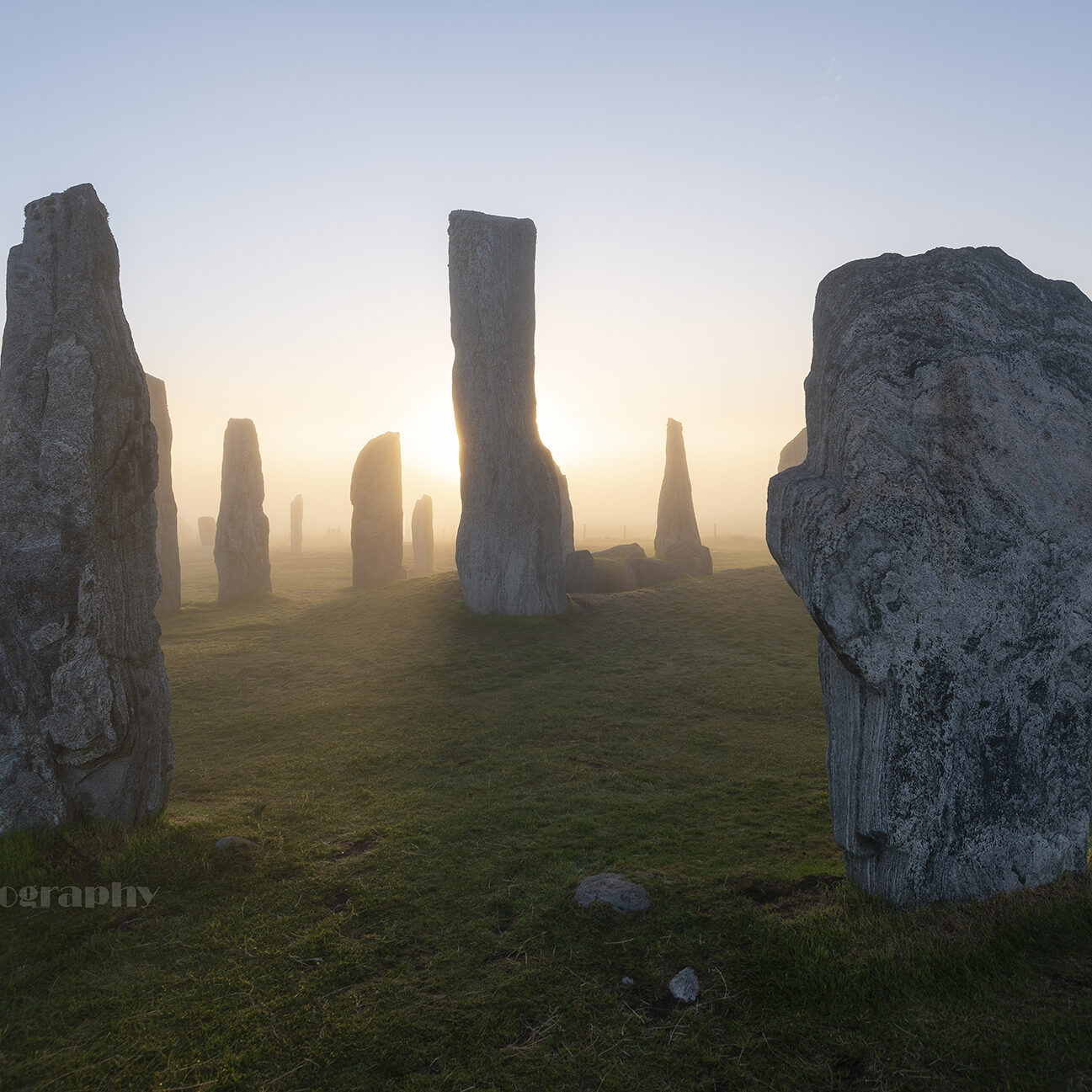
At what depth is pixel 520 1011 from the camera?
424 centimetres

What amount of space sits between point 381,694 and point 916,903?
27.7 feet

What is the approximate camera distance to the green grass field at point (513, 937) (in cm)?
381

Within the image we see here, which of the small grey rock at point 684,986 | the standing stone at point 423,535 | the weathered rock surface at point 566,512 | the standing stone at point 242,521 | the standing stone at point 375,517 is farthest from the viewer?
the standing stone at point 423,535

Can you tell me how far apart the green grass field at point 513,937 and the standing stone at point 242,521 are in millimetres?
13782

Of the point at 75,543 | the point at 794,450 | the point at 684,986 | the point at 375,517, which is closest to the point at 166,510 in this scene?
the point at 375,517

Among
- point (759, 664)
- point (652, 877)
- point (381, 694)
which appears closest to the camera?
point (652, 877)

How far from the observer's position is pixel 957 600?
15.8 feet

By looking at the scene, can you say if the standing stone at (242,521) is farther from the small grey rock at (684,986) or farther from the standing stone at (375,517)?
the small grey rock at (684,986)

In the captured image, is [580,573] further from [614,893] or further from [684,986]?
[684,986]

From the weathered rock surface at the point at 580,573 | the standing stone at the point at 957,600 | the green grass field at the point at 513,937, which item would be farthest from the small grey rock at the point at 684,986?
the weathered rock surface at the point at 580,573

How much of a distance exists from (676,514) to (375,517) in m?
11.3

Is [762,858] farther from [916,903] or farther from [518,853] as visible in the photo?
[518,853]

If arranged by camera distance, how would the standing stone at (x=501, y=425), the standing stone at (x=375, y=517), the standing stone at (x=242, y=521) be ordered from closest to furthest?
the standing stone at (x=501, y=425), the standing stone at (x=242, y=521), the standing stone at (x=375, y=517)

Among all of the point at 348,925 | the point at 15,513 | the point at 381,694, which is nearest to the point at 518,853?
the point at 348,925
